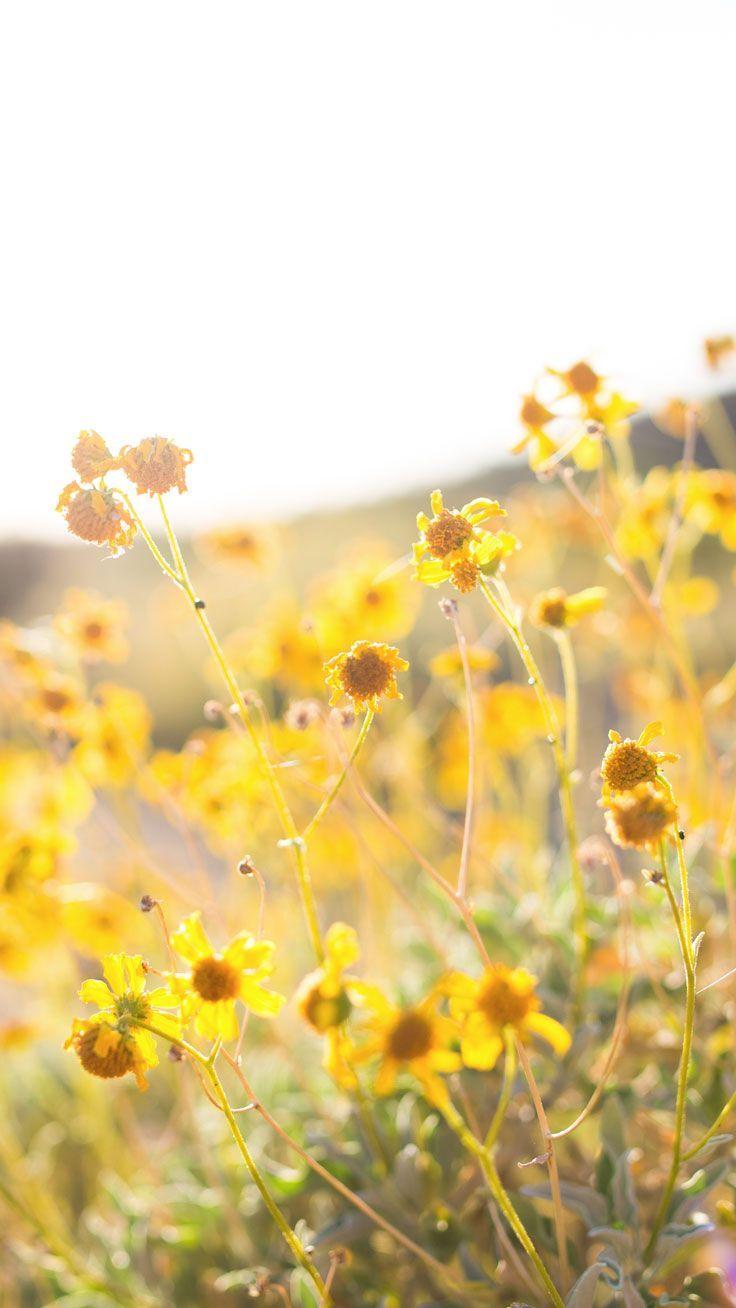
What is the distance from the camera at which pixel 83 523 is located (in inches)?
47.8

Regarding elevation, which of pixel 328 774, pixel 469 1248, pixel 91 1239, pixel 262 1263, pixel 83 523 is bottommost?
pixel 91 1239

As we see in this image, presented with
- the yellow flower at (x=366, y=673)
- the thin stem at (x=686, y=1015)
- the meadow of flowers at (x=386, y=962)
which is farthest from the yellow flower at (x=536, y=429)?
the thin stem at (x=686, y=1015)

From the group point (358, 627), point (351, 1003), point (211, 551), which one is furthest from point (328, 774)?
point (351, 1003)

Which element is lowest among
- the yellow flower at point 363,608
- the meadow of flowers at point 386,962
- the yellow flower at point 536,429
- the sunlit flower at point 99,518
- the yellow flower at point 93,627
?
the meadow of flowers at point 386,962

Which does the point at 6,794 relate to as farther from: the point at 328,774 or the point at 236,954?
the point at 236,954

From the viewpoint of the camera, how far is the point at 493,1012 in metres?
1.01

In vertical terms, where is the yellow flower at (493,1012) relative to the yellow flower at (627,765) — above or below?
below

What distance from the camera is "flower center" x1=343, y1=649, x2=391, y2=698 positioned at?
120 cm

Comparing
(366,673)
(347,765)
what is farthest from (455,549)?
(347,765)

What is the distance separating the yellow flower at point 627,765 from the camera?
1053 millimetres

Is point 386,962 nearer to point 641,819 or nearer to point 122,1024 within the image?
point 122,1024

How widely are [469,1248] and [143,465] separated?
1251 mm

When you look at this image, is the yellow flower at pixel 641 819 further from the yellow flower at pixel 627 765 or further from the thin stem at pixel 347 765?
the thin stem at pixel 347 765

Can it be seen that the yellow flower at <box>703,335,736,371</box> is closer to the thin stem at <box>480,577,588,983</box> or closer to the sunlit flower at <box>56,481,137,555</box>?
the thin stem at <box>480,577,588,983</box>
